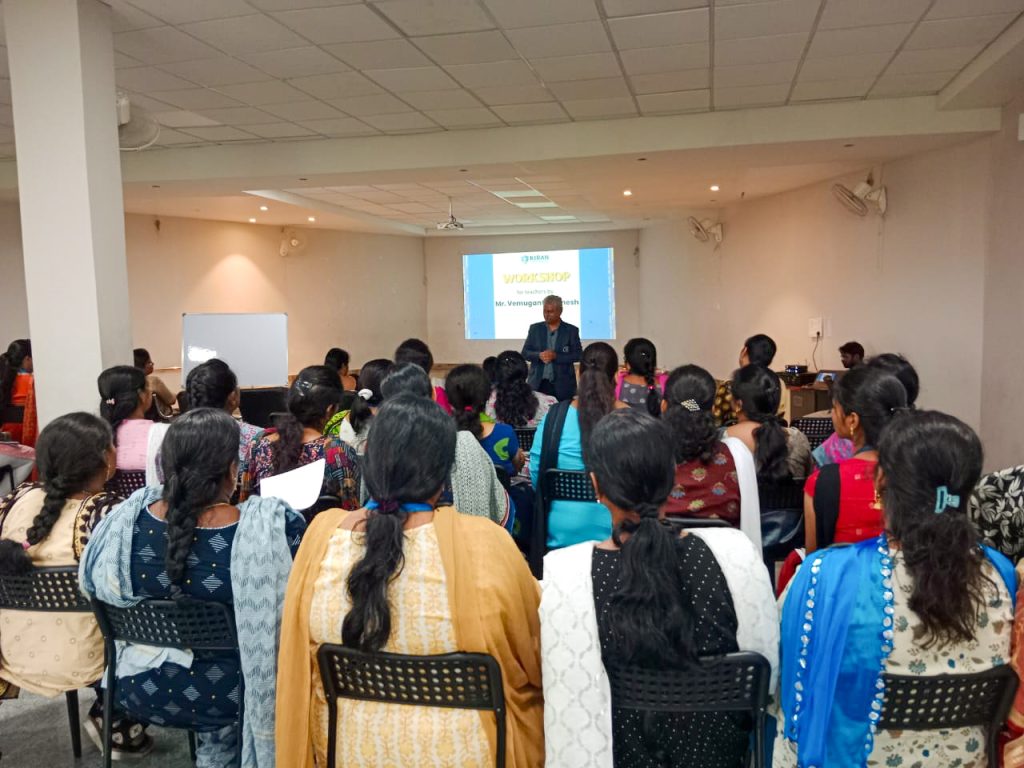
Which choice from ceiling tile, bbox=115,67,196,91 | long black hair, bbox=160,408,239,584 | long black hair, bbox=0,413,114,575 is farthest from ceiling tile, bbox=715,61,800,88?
long black hair, bbox=0,413,114,575

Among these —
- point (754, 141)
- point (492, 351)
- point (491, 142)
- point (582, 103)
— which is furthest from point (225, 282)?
point (754, 141)

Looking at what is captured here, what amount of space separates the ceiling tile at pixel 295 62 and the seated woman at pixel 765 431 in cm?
293

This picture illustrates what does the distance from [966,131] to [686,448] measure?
169 inches

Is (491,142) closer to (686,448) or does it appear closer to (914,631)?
(686,448)

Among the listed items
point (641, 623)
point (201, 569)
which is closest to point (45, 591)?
point (201, 569)

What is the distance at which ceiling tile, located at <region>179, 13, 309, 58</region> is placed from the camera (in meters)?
3.58

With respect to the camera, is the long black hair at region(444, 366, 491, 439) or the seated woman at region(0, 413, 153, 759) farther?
the long black hair at region(444, 366, 491, 439)

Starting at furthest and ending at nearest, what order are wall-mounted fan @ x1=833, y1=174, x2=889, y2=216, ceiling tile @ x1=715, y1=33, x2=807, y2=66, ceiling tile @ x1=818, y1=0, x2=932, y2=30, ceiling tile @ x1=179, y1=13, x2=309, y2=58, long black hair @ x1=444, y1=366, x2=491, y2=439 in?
wall-mounted fan @ x1=833, y1=174, x2=889, y2=216 < ceiling tile @ x1=715, y1=33, x2=807, y2=66 < ceiling tile @ x1=179, y1=13, x2=309, y2=58 < ceiling tile @ x1=818, y1=0, x2=932, y2=30 < long black hair @ x1=444, y1=366, x2=491, y2=439

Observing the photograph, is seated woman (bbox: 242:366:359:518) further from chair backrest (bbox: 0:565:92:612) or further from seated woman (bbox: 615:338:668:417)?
seated woman (bbox: 615:338:668:417)

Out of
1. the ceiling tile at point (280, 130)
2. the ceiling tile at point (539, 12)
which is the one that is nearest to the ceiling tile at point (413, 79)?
the ceiling tile at point (539, 12)

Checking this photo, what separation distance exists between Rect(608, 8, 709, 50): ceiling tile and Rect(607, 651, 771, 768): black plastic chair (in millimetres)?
3249

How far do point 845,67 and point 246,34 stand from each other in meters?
3.46

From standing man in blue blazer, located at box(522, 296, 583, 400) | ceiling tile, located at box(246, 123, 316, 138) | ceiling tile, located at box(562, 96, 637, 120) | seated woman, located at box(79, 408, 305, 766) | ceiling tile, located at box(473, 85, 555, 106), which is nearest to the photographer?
seated woman, located at box(79, 408, 305, 766)

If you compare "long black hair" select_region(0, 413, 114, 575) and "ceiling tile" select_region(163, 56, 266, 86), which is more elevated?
"ceiling tile" select_region(163, 56, 266, 86)
